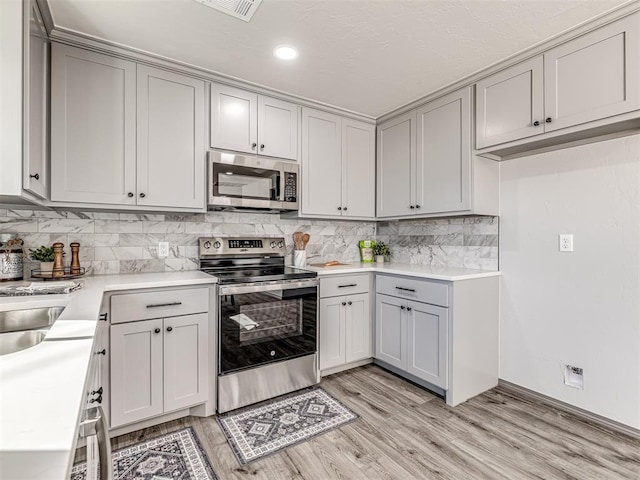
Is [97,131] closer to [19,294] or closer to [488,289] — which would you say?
[19,294]

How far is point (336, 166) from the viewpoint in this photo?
10.4ft

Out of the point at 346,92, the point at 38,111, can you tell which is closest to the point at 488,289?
the point at 346,92

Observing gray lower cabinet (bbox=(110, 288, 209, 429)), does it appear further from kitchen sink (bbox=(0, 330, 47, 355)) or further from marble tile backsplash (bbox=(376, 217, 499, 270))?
marble tile backsplash (bbox=(376, 217, 499, 270))

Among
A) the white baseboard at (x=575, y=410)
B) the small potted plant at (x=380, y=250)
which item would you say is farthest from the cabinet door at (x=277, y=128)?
the white baseboard at (x=575, y=410)

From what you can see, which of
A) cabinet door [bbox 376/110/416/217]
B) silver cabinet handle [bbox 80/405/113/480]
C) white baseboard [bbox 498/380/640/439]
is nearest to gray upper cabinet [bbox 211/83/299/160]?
cabinet door [bbox 376/110/416/217]

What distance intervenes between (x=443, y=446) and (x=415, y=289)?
3.42 feet

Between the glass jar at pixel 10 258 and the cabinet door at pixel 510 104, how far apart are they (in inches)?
122

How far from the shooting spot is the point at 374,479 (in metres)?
1.67

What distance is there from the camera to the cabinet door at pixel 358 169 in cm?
322

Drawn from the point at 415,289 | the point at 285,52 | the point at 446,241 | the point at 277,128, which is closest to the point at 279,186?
the point at 277,128

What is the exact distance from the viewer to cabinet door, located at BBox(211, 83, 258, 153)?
2.49m

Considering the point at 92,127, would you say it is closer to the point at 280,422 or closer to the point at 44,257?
the point at 44,257

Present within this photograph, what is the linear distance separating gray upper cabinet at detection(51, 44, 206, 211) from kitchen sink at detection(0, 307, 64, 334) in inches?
33.2

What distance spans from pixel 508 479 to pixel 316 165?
2.48 meters
